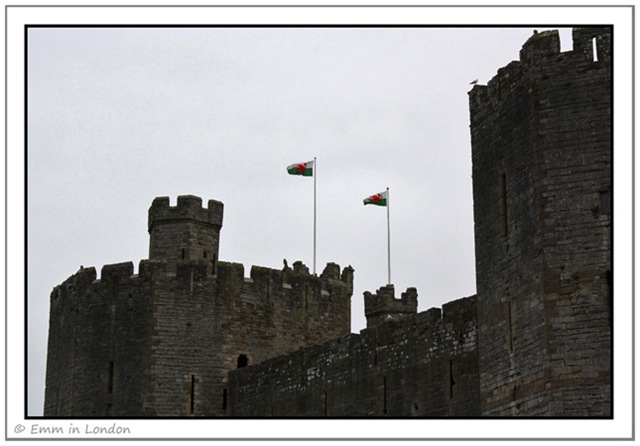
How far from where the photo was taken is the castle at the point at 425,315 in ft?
79.2

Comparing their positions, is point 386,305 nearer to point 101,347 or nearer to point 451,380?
point 101,347

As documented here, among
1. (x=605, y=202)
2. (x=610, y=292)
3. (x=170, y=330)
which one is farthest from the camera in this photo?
(x=170, y=330)

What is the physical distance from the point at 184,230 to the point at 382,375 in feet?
32.0

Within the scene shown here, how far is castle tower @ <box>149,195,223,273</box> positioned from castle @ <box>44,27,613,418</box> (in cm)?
4

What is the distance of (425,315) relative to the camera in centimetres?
2952

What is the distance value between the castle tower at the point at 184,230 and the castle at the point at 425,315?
1.5 inches

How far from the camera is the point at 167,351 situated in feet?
119

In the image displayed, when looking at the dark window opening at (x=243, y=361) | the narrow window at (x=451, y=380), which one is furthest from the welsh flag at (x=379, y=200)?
the narrow window at (x=451, y=380)

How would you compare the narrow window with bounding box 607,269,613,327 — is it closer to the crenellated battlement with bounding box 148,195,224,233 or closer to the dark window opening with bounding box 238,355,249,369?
the dark window opening with bounding box 238,355,249,369

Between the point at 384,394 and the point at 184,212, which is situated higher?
Result: the point at 184,212

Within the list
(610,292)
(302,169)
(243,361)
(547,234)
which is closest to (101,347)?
(243,361)

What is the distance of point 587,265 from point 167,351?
580 inches

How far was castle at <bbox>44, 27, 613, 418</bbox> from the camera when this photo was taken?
24.1 meters
